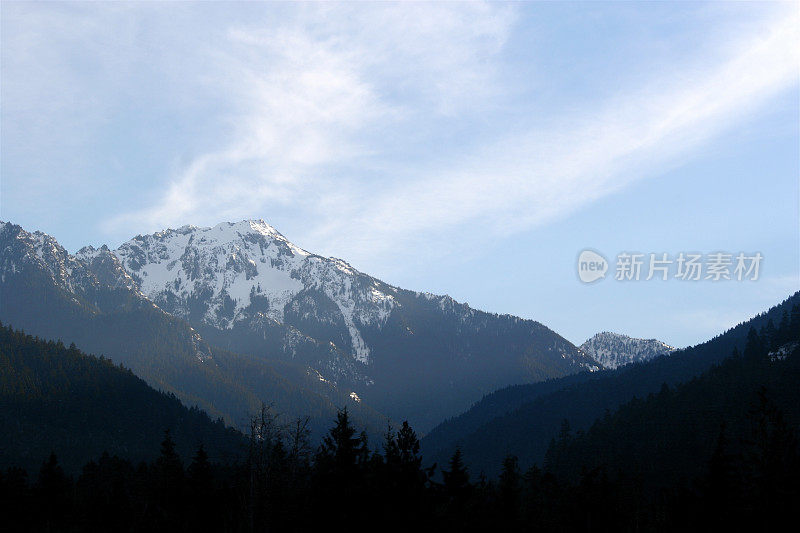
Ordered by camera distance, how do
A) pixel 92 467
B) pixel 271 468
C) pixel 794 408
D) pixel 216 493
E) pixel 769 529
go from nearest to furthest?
pixel 769 529
pixel 271 468
pixel 216 493
pixel 92 467
pixel 794 408

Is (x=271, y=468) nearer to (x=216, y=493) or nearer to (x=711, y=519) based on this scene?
(x=216, y=493)

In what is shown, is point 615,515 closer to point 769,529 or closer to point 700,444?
point 769,529

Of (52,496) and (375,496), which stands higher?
(375,496)

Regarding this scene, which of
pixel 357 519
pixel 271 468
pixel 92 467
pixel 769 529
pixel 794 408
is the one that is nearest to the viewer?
pixel 357 519

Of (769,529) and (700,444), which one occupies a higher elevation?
(700,444)

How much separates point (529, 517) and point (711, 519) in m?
21.8

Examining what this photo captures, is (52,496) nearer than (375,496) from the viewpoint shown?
No

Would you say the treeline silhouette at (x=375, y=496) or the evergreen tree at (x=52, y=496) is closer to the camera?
the treeline silhouette at (x=375, y=496)

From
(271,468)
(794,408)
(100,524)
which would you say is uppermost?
(794,408)

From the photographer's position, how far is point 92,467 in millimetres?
141625

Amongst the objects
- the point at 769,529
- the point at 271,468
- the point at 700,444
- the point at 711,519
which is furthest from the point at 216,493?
the point at 700,444

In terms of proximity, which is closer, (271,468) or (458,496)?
(458,496)

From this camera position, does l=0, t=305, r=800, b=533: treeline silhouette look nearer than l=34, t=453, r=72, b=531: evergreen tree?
Yes

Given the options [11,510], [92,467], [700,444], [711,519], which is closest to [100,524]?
[11,510]
